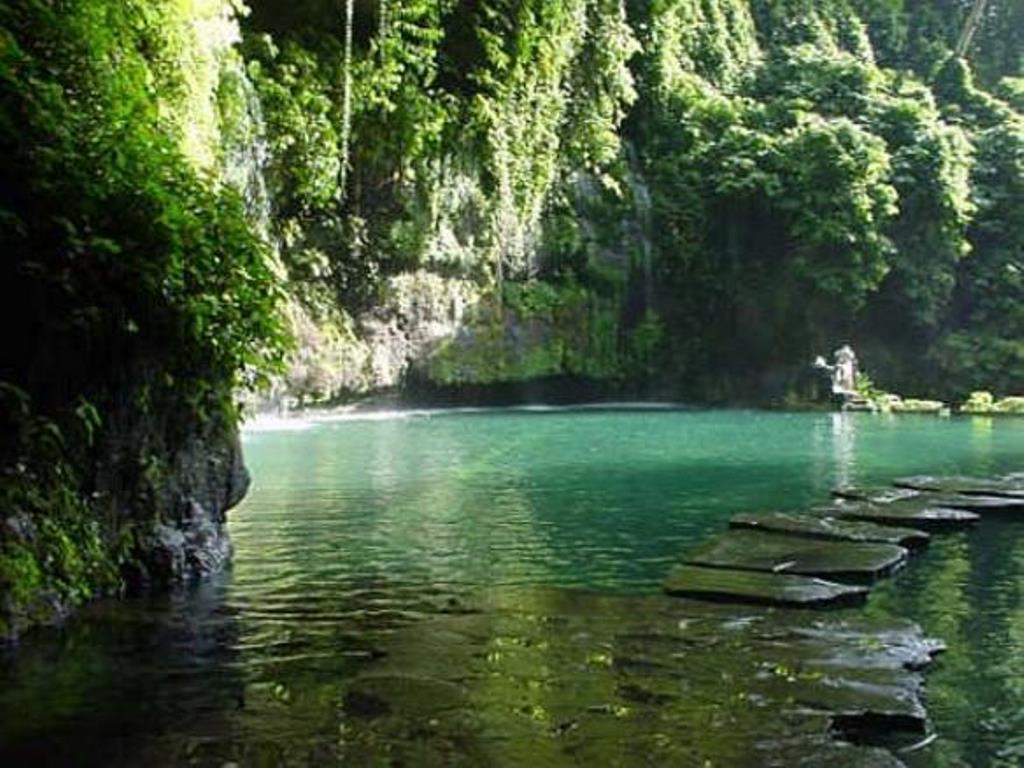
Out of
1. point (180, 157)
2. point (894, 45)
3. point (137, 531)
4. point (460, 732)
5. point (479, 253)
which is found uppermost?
point (894, 45)

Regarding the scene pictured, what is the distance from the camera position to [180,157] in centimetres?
751

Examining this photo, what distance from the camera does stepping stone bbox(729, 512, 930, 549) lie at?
31.9 feet

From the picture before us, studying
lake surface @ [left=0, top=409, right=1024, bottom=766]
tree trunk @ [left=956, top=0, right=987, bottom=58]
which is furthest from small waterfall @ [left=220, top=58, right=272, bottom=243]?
tree trunk @ [left=956, top=0, right=987, bottom=58]

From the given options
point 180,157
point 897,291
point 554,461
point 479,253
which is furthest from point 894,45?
point 180,157

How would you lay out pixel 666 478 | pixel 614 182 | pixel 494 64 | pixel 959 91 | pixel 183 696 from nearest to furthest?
1. pixel 183 696
2. pixel 666 478
3. pixel 494 64
4. pixel 614 182
5. pixel 959 91

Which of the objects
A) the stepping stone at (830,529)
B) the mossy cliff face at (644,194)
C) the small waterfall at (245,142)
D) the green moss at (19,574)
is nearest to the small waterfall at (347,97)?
the mossy cliff face at (644,194)

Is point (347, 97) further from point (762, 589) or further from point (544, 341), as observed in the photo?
point (762, 589)

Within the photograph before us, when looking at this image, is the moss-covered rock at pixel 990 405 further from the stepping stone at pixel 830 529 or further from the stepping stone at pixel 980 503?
the stepping stone at pixel 830 529

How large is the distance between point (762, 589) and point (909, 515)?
3.93 meters

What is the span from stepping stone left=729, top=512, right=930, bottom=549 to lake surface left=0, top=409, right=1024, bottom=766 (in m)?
0.27

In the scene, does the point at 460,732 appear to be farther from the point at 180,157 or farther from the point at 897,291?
the point at 897,291

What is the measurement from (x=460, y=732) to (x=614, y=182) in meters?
30.0

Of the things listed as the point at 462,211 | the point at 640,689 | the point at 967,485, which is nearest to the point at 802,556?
the point at 640,689

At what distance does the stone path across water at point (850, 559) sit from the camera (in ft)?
16.8
